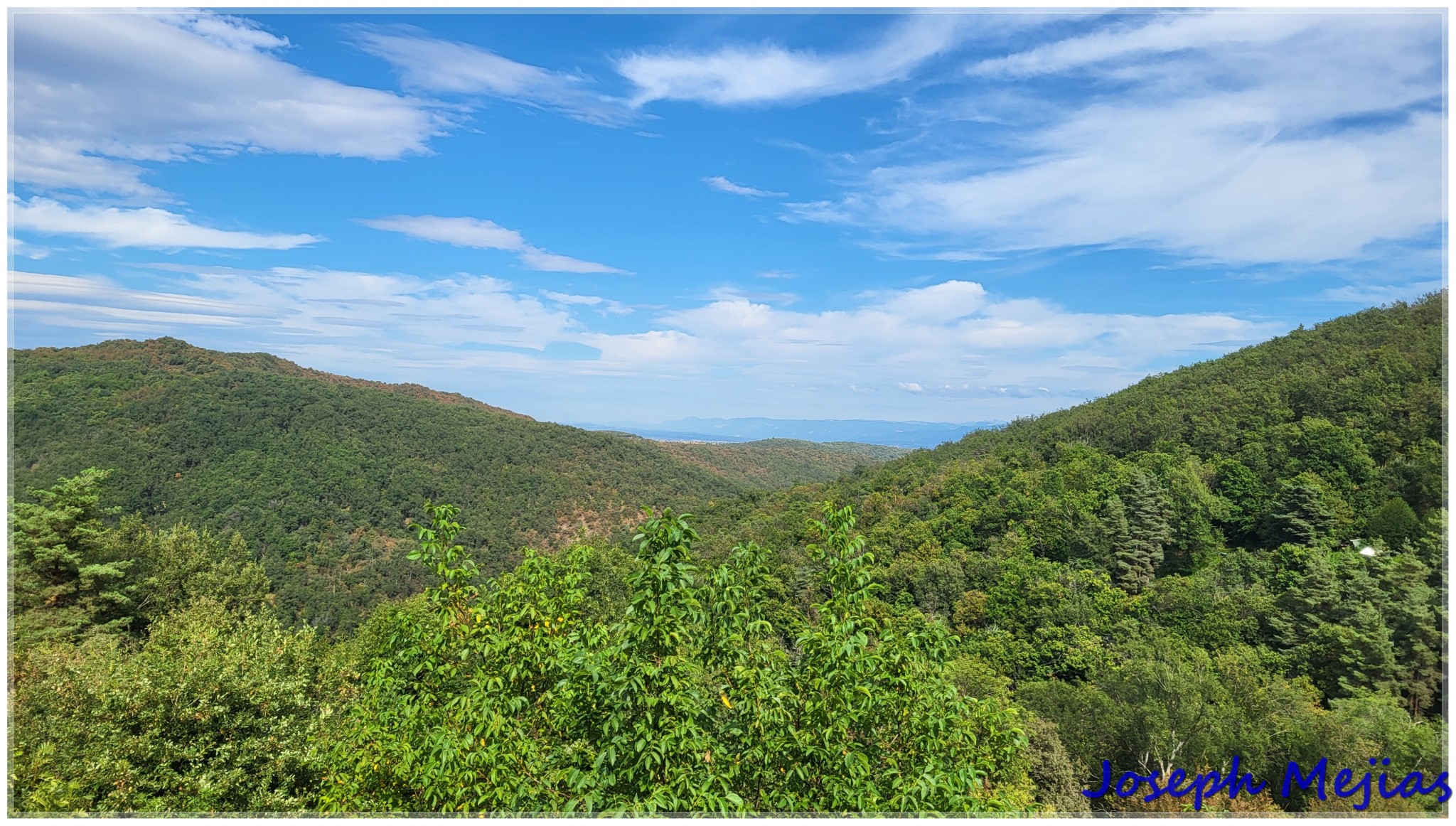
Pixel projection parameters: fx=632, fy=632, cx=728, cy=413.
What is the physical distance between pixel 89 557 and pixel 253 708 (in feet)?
66.1

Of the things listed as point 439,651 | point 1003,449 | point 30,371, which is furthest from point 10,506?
point 30,371

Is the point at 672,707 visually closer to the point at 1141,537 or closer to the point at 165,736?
the point at 165,736

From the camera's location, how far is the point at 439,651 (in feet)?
21.7

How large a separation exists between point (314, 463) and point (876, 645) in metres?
128

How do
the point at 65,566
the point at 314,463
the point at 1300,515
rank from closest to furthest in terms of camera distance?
the point at 65,566, the point at 1300,515, the point at 314,463

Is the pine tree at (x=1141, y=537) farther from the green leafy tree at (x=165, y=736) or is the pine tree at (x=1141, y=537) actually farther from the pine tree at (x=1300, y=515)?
the green leafy tree at (x=165, y=736)

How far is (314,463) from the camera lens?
110m

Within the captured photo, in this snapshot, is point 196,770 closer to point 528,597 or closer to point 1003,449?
point 528,597

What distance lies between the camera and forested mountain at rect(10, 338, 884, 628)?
88.8 m

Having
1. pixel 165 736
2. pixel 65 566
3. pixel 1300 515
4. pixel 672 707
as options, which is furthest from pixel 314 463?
pixel 1300 515

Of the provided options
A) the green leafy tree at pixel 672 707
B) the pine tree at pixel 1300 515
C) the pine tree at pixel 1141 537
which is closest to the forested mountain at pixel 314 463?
the pine tree at pixel 1141 537

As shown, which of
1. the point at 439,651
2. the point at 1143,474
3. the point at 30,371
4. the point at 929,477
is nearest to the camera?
the point at 439,651

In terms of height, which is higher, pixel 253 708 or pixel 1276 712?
pixel 253 708

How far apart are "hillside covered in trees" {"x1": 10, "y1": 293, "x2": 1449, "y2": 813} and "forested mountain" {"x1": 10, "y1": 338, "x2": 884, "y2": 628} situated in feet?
66.6
